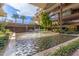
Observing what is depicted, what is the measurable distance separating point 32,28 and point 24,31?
0.10m

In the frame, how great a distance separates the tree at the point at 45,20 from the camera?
9.36ft

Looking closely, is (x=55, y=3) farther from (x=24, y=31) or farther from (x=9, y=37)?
(x=9, y=37)

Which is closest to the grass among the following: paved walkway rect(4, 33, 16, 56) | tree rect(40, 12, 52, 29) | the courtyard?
the courtyard

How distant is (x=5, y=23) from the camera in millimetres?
2840

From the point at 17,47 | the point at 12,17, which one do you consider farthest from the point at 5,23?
the point at 17,47

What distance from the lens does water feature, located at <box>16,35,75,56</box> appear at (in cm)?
283

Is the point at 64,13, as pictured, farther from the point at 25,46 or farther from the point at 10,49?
the point at 10,49

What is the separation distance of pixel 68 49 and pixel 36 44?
388mm

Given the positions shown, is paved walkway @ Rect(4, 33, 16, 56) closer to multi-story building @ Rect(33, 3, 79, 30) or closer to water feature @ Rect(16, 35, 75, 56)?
water feature @ Rect(16, 35, 75, 56)

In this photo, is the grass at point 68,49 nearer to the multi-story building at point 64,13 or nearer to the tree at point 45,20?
the multi-story building at point 64,13

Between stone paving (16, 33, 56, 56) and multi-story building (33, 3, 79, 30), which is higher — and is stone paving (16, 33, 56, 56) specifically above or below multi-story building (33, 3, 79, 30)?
below

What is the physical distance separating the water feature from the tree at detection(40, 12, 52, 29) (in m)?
0.14

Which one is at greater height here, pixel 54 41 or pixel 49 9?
pixel 49 9

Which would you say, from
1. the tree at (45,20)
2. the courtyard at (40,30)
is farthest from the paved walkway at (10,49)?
the tree at (45,20)
